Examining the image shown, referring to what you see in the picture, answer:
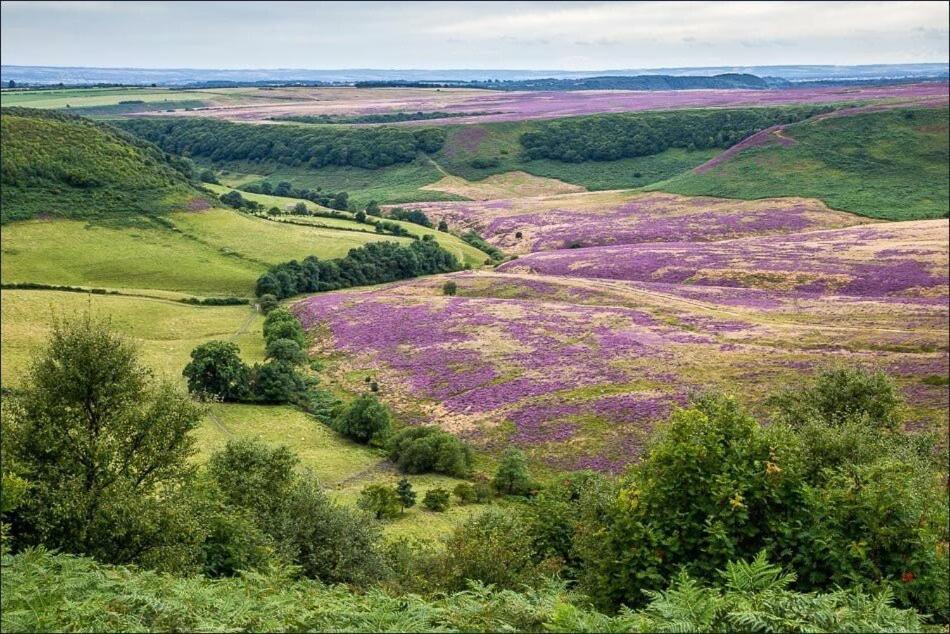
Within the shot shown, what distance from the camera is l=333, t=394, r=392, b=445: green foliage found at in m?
50.1

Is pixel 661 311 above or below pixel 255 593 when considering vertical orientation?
below

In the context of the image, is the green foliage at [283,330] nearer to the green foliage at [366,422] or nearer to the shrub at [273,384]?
the shrub at [273,384]

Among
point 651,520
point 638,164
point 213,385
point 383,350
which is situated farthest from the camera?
point 638,164

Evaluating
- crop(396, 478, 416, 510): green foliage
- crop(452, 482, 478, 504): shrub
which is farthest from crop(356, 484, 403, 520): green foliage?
crop(452, 482, 478, 504): shrub

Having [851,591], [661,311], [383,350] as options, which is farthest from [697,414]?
[661,311]

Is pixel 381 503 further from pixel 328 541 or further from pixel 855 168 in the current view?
pixel 855 168

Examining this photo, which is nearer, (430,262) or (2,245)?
(2,245)

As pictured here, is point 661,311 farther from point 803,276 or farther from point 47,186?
point 47,186

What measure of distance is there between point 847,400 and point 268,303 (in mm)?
63842

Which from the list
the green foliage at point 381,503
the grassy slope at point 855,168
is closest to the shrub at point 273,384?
the green foliage at point 381,503

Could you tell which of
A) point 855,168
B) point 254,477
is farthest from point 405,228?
point 254,477

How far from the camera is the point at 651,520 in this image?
60.5ft

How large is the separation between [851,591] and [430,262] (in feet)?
305

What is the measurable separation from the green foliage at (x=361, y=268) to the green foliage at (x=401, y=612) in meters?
79.0
